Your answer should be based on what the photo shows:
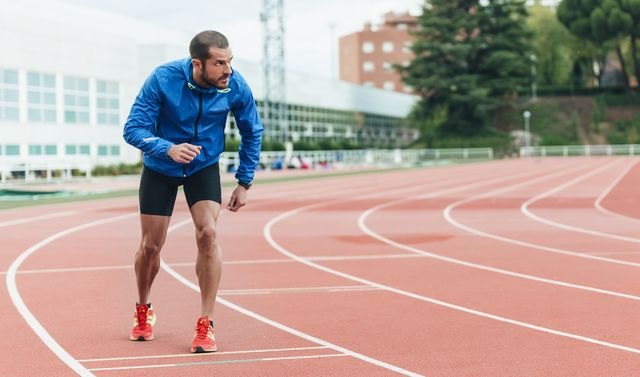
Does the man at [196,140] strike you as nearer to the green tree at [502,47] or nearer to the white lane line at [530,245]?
the white lane line at [530,245]

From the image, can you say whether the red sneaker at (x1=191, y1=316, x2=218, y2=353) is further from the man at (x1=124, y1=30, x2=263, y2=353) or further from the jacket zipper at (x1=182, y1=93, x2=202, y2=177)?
the jacket zipper at (x1=182, y1=93, x2=202, y2=177)

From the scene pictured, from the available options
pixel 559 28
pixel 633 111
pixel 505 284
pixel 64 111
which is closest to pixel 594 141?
pixel 633 111

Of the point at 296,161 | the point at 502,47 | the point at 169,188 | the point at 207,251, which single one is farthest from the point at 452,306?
the point at 502,47

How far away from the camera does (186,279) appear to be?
964cm

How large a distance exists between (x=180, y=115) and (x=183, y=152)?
0.34 meters

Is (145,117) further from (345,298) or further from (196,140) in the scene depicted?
(345,298)

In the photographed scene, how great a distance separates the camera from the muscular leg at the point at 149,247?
6.22m

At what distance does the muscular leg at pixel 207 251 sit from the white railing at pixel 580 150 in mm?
73303

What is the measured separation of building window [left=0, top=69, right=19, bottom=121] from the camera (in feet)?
129

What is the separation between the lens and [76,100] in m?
44.5

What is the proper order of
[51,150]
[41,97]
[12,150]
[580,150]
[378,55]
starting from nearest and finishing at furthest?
[12,150] < [41,97] < [51,150] < [580,150] < [378,55]

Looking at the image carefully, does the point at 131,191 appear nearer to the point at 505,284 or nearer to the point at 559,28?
the point at 505,284

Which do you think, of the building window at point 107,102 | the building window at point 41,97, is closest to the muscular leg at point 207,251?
the building window at point 41,97

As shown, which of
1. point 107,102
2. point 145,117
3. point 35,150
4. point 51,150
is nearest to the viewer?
point 145,117
